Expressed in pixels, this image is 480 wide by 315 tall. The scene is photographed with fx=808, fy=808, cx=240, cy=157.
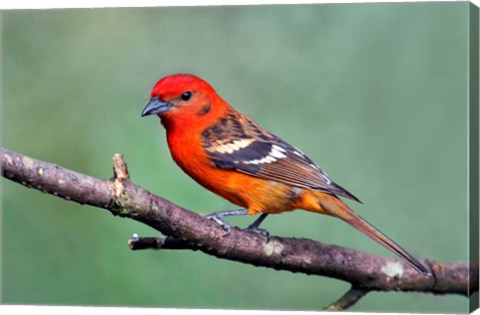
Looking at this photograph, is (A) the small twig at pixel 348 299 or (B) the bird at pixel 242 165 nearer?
(B) the bird at pixel 242 165

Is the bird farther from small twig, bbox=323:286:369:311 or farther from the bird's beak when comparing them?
small twig, bbox=323:286:369:311

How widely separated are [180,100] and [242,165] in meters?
0.54

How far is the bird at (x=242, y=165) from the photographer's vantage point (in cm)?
457

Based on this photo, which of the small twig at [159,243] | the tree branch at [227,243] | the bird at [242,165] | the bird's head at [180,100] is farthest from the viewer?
the bird's head at [180,100]

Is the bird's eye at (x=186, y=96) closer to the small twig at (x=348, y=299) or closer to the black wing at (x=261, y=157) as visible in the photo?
the black wing at (x=261, y=157)

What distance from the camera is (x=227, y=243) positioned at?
4.31 metres

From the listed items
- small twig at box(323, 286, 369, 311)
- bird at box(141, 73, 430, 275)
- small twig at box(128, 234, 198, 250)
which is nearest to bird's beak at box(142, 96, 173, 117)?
bird at box(141, 73, 430, 275)

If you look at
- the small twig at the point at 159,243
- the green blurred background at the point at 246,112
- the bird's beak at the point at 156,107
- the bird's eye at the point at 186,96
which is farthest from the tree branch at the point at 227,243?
the bird's eye at the point at 186,96

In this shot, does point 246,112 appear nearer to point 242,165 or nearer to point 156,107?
point 242,165

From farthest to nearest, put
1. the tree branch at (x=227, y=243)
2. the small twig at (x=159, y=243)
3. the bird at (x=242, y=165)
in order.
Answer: the bird at (x=242, y=165), the small twig at (x=159, y=243), the tree branch at (x=227, y=243)

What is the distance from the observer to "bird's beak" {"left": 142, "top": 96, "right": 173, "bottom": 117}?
464 cm

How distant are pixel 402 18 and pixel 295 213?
4.34ft

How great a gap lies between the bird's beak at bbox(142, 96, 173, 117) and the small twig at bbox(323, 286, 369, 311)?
59.6 inches

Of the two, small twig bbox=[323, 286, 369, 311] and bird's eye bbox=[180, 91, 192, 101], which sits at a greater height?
bird's eye bbox=[180, 91, 192, 101]
